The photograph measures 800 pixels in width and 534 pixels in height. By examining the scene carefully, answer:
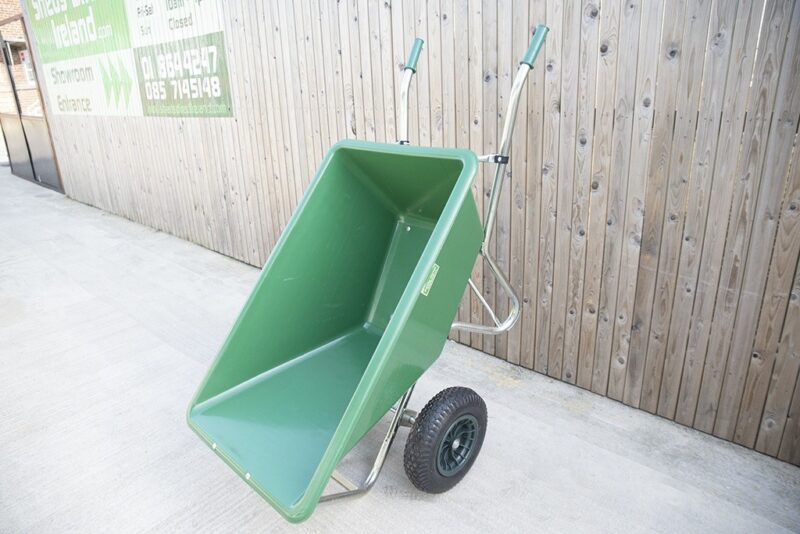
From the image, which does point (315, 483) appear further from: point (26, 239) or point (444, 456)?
point (26, 239)

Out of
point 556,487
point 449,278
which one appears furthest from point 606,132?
point 556,487

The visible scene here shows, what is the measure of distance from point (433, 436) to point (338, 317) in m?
0.66

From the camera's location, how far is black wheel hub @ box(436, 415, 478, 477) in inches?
66.7

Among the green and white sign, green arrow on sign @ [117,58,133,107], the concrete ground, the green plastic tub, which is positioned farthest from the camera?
green arrow on sign @ [117,58,133,107]

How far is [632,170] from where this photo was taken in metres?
1.98

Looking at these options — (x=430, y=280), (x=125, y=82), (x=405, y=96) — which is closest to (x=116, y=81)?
(x=125, y=82)

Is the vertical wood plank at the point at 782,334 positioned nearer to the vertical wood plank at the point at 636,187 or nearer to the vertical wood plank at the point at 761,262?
the vertical wood plank at the point at 761,262

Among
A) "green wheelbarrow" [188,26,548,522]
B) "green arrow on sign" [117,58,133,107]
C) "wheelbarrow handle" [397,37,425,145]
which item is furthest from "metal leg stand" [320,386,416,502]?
"green arrow on sign" [117,58,133,107]

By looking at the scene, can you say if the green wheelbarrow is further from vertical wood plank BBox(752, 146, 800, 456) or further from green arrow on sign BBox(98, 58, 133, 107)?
green arrow on sign BBox(98, 58, 133, 107)

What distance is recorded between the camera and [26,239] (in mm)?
4969

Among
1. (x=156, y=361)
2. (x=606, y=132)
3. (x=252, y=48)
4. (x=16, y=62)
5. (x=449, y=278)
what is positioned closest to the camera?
(x=449, y=278)

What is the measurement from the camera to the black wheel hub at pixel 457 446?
1.70 m

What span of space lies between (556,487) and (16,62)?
1042 centimetres

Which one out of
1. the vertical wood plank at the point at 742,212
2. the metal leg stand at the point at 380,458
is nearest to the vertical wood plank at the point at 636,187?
the vertical wood plank at the point at 742,212
